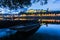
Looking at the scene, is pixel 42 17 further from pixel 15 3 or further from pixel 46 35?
pixel 15 3

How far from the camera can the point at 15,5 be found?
36.8ft

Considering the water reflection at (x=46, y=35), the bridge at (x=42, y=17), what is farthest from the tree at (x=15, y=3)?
the bridge at (x=42, y=17)

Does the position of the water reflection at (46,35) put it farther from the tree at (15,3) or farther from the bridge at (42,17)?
the tree at (15,3)

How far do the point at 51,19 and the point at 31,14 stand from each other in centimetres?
261

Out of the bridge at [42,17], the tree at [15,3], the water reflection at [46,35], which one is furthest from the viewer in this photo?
the bridge at [42,17]

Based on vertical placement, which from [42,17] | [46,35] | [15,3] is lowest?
[46,35]

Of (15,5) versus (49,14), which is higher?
(15,5)

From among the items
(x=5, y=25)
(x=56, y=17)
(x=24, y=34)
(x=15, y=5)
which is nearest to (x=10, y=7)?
(x=15, y=5)

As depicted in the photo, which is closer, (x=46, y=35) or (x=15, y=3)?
(x=15, y=3)

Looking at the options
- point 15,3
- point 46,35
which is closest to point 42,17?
point 46,35

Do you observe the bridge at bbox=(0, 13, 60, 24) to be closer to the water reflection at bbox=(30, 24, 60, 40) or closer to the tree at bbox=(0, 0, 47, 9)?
the water reflection at bbox=(30, 24, 60, 40)

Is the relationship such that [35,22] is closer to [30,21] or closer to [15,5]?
[30,21]

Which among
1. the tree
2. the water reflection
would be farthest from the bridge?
the tree

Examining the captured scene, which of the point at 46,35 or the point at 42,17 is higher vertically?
the point at 42,17
